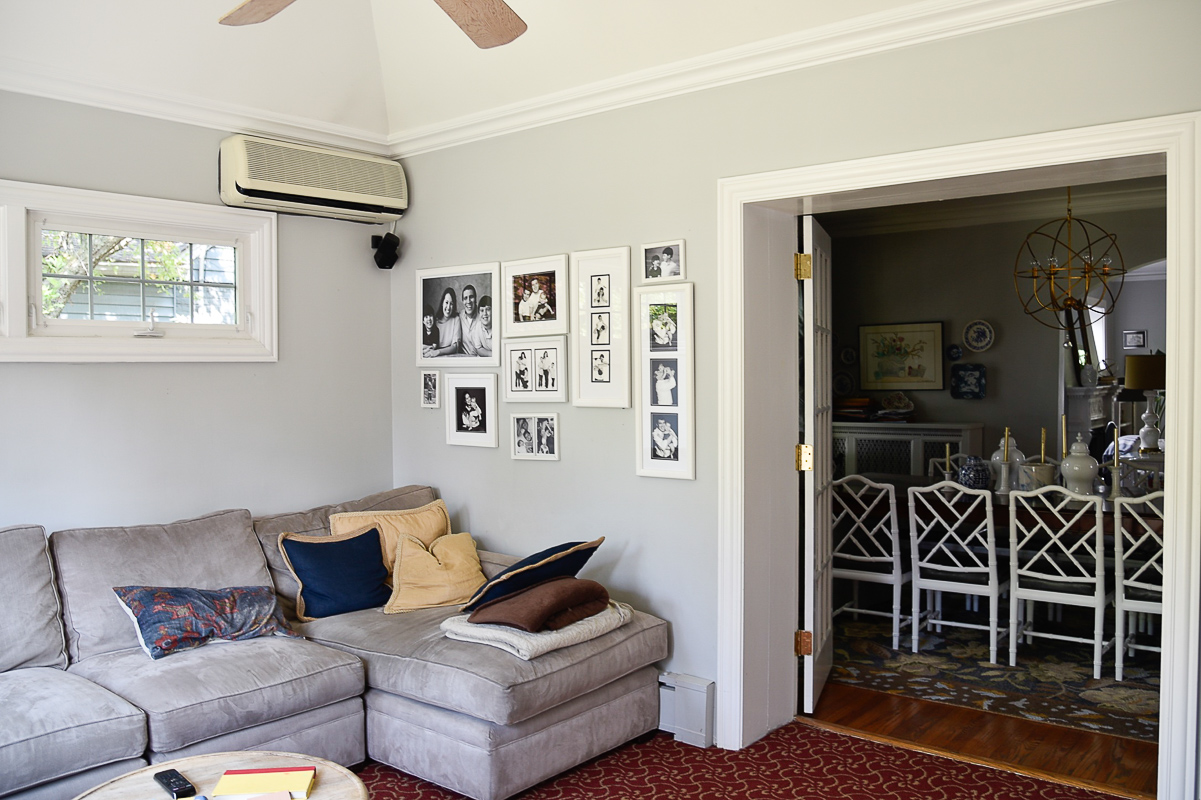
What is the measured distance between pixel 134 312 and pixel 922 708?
12.2ft

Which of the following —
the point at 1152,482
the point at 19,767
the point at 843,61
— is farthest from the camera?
the point at 1152,482

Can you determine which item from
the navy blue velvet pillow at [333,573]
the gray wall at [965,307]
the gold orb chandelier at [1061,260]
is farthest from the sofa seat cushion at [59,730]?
the gray wall at [965,307]

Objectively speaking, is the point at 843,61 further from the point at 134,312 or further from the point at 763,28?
the point at 134,312

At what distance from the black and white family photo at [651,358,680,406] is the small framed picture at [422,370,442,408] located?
4.18 feet

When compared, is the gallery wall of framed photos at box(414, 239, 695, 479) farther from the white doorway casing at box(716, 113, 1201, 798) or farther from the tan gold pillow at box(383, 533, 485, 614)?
the tan gold pillow at box(383, 533, 485, 614)

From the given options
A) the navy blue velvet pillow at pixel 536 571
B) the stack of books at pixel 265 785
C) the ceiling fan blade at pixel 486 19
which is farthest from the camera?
the navy blue velvet pillow at pixel 536 571

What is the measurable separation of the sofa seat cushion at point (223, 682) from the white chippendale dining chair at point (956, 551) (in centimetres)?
284

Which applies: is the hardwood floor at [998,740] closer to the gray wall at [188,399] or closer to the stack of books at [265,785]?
the stack of books at [265,785]

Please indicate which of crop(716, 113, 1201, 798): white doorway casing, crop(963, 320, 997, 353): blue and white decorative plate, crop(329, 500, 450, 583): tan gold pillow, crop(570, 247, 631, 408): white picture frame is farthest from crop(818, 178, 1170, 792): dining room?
crop(329, 500, 450, 583): tan gold pillow

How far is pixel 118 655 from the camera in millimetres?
3168

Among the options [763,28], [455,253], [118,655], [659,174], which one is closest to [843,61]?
[763,28]

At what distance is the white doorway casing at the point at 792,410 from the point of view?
2574mm

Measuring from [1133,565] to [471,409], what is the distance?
3206mm

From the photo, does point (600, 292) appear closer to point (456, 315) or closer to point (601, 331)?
point (601, 331)
